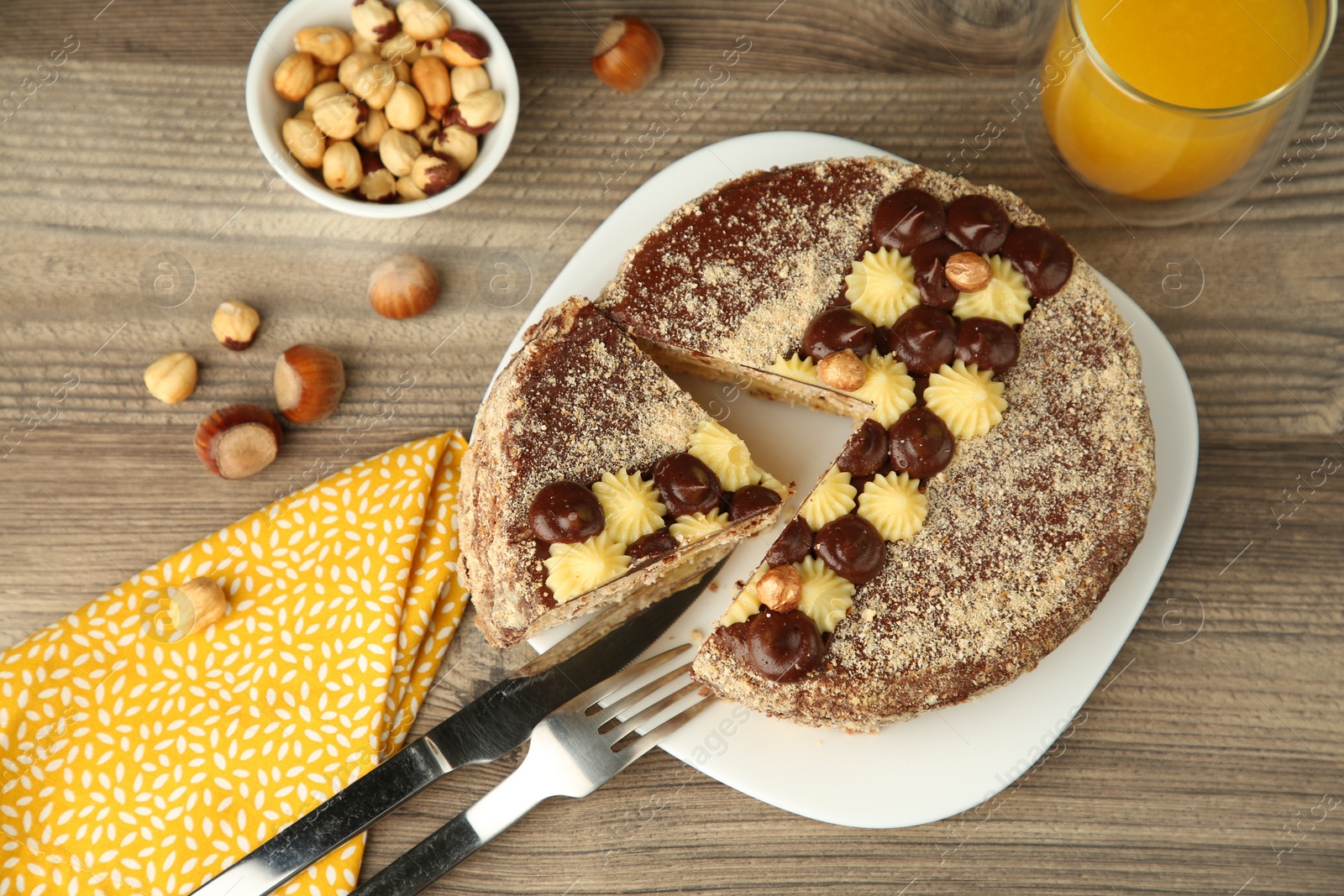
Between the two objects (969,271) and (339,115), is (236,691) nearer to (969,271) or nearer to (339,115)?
(339,115)

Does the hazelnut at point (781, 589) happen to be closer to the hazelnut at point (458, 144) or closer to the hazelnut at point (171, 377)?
the hazelnut at point (458, 144)

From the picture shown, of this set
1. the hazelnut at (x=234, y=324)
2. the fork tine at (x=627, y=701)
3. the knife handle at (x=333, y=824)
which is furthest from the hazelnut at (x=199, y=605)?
the fork tine at (x=627, y=701)

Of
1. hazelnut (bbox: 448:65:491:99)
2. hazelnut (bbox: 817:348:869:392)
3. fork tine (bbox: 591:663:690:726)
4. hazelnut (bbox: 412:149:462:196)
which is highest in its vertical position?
hazelnut (bbox: 448:65:491:99)

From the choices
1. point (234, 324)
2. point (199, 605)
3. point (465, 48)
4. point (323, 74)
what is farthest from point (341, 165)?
point (199, 605)

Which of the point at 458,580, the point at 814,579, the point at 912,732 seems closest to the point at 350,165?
the point at 458,580

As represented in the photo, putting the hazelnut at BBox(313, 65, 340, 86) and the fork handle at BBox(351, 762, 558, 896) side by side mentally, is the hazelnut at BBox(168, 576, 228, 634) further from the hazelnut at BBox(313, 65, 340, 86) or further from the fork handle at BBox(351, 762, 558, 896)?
the hazelnut at BBox(313, 65, 340, 86)

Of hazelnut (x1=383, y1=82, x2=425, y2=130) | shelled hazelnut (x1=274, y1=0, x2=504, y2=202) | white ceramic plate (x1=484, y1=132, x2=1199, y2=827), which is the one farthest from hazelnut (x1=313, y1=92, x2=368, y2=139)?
white ceramic plate (x1=484, y1=132, x2=1199, y2=827)

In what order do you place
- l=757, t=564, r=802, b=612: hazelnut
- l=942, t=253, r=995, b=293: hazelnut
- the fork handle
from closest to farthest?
l=757, t=564, r=802, b=612: hazelnut
l=942, t=253, r=995, b=293: hazelnut
the fork handle
